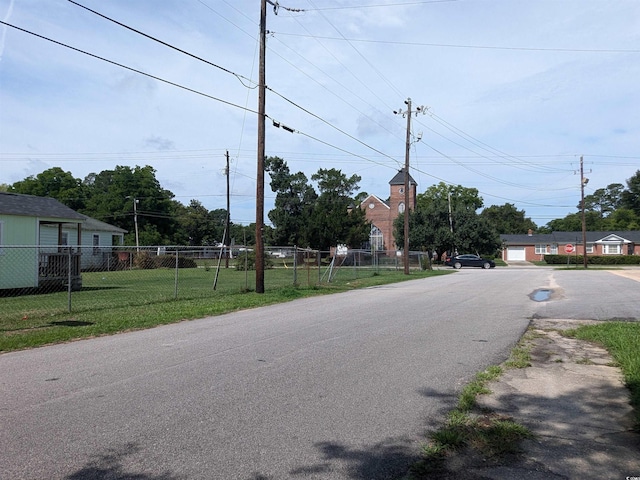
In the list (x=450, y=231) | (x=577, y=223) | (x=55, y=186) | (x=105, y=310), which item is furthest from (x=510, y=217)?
(x=105, y=310)

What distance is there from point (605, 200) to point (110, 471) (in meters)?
145

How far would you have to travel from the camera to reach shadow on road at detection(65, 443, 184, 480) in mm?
3705

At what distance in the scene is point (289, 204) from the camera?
62531mm

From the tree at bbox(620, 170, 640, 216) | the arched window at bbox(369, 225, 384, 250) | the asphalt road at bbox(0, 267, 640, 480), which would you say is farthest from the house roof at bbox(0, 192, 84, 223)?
the tree at bbox(620, 170, 640, 216)

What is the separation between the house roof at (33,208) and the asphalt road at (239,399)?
1270cm

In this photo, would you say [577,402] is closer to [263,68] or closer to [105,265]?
[263,68]

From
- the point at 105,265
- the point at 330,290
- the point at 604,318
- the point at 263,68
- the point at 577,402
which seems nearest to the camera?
the point at 577,402

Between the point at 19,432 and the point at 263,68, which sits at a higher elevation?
the point at 263,68

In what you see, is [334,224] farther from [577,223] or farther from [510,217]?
[577,223]

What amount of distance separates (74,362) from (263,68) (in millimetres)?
13631

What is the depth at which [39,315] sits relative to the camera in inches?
488

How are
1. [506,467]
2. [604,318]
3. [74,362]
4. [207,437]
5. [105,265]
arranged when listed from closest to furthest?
[506,467], [207,437], [74,362], [604,318], [105,265]

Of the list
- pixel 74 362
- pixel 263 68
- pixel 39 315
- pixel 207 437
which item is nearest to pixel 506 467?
pixel 207 437

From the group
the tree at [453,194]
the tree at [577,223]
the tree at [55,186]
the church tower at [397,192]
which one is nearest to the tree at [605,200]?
the tree at [577,223]
